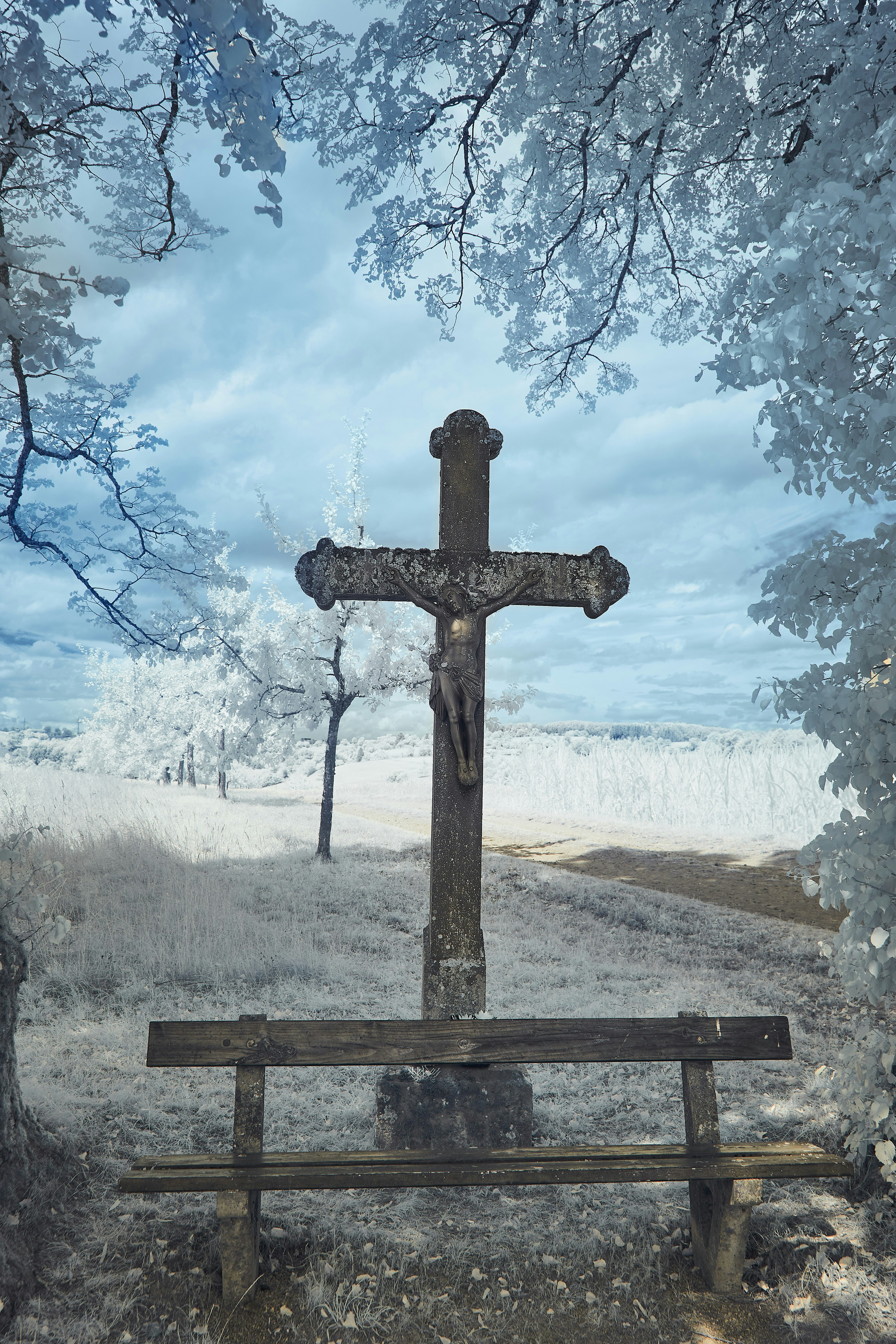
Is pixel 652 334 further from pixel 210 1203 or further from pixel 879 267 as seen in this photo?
pixel 210 1203

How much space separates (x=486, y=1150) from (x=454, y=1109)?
1.00 metres

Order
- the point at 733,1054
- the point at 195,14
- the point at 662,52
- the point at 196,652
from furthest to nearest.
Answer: the point at 196,652 → the point at 662,52 → the point at 733,1054 → the point at 195,14

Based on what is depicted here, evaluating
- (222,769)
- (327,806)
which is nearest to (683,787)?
(327,806)

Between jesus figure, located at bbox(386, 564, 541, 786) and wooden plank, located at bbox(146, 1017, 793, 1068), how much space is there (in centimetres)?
151

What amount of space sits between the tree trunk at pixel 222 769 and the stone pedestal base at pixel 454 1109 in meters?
19.5

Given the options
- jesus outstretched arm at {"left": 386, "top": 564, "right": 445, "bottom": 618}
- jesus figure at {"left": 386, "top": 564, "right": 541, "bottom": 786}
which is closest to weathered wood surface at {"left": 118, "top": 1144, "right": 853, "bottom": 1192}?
jesus figure at {"left": 386, "top": 564, "right": 541, "bottom": 786}

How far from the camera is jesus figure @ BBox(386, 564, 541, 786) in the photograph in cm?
440

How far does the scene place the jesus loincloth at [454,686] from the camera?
4.45 metres

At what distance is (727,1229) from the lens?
3.04 meters

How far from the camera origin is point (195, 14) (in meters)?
2.68

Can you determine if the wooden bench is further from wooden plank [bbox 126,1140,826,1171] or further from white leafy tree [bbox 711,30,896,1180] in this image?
white leafy tree [bbox 711,30,896,1180]

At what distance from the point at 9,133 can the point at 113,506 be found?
4.40 m

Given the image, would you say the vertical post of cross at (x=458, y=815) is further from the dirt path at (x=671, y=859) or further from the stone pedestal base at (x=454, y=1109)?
the dirt path at (x=671, y=859)

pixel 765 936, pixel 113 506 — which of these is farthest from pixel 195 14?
pixel 765 936
